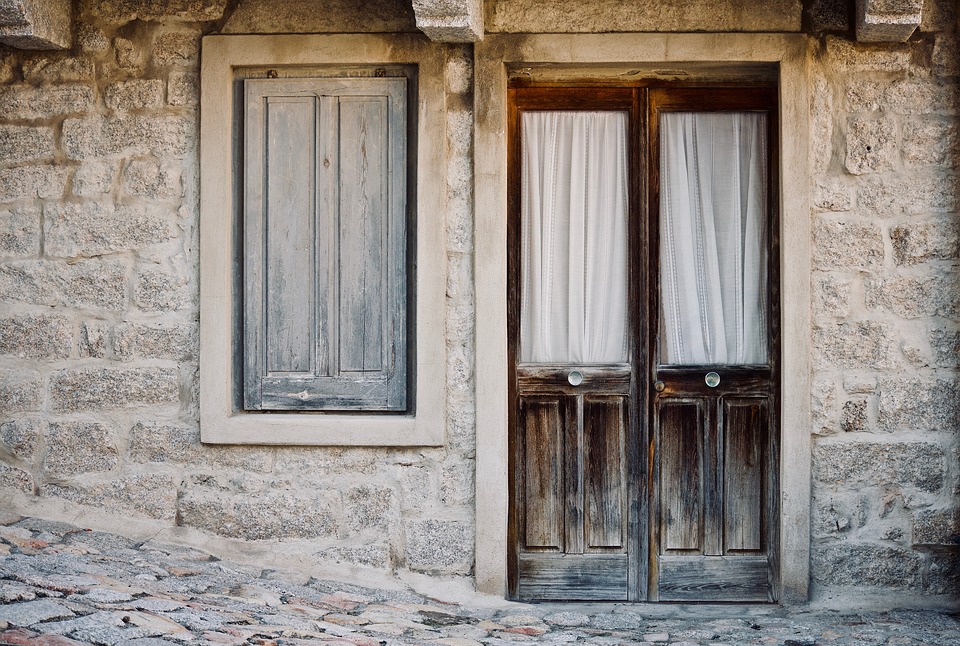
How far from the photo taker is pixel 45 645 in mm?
2830

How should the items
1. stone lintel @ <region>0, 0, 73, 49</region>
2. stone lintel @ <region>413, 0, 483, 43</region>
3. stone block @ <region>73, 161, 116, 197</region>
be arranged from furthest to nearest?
stone block @ <region>73, 161, 116, 197</region> → stone lintel @ <region>0, 0, 73, 49</region> → stone lintel @ <region>413, 0, 483, 43</region>

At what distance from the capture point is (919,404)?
428 centimetres

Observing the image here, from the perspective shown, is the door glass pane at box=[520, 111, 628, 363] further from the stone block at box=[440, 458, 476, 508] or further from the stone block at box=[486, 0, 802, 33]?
the stone block at box=[440, 458, 476, 508]

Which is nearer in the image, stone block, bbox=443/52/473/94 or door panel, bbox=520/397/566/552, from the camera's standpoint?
stone block, bbox=443/52/473/94

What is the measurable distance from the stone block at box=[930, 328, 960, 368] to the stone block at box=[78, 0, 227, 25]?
361 centimetres

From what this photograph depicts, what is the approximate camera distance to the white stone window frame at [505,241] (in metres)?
4.26

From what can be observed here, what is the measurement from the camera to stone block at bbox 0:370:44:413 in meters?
4.48

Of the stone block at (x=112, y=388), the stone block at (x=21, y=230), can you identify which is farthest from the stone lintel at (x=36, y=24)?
the stone block at (x=112, y=388)

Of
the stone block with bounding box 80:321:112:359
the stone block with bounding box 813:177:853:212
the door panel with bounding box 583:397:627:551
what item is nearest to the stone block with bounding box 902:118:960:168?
the stone block with bounding box 813:177:853:212

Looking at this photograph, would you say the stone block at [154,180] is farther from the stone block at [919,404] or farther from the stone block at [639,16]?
the stone block at [919,404]

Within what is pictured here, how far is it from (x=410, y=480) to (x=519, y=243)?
123 centimetres

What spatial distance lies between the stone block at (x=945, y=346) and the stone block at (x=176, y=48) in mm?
3635

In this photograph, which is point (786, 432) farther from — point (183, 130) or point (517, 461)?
point (183, 130)

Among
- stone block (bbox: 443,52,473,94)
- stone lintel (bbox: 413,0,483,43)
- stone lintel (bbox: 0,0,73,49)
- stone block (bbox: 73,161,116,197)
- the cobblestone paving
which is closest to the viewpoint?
the cobblestone paving
